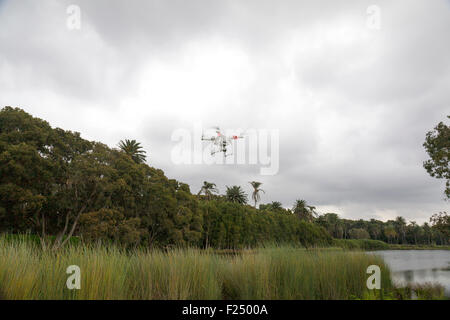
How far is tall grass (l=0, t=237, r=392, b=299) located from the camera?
17.6 feet

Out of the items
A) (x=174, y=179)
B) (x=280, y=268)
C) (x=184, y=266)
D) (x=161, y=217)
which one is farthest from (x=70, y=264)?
(x=174, y=179)

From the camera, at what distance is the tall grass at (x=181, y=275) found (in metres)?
5.38

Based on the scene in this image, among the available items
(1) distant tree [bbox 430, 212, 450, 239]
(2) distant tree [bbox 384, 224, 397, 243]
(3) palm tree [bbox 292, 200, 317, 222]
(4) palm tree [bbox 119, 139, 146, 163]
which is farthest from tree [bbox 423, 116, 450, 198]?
(2) distant tree [bbox 384, 224, 397, 243]

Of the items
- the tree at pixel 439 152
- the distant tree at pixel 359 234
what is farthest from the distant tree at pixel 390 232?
the tree at pixel 439 152

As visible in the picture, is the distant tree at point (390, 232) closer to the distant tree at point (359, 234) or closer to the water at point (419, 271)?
the distant tree at point (359, 234)

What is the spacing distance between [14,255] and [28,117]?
2156cm

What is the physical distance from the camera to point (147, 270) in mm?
6664

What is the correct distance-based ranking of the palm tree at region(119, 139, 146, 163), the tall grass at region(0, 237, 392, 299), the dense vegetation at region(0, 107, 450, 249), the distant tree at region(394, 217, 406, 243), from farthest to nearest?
the distant tree at region(394, 217, 406, 243)
the palm tree at region(119, 139, 146, 163)
the dense vegetation at region(0, 107, 450, 249)
the tall grass at region(0, 237, 392, 299)

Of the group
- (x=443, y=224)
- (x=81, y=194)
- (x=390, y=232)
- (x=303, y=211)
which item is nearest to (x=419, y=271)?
(x=443, y=224)

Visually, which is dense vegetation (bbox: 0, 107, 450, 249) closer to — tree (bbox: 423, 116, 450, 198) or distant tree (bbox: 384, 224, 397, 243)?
tree (bbox: 423, 116, 450, 198)

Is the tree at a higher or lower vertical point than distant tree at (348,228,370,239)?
higher

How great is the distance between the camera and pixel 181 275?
20.6 ft

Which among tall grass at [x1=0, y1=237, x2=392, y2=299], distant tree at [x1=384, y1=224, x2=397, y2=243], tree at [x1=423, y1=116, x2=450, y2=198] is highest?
tree at [x1=423, y1=116, x2=450, y2=198]
